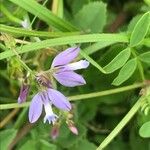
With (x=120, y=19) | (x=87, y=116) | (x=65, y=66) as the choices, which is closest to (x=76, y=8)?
(x=120, y=19)

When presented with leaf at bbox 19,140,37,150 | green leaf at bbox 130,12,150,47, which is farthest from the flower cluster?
leaf at bbox 19,140,37,150

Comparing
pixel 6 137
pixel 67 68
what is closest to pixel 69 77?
pixel 67 68

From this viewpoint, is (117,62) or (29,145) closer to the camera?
(117,62)

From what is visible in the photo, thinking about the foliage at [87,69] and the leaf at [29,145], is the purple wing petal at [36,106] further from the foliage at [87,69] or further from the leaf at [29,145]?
the leaf at [29,145]

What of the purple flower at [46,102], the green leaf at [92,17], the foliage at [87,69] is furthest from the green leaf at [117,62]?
the green leaf at [92,17]

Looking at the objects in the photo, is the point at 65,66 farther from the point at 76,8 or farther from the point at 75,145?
the point at 76,8

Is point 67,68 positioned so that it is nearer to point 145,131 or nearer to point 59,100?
point 59,100

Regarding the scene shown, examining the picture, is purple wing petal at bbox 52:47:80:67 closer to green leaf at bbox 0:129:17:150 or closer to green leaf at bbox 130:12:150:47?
green leaf at bbox 130:12:150:47
